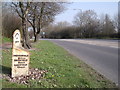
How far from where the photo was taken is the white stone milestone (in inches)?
228

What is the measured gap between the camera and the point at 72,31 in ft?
277

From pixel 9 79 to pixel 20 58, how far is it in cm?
78

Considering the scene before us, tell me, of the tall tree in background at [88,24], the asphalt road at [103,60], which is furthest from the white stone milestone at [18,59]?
the tall tree in background at [88,24]

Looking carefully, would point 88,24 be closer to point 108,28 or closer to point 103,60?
point 108,28

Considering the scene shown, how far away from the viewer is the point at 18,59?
5.83 meters

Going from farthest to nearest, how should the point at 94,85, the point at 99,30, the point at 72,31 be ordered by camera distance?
the point at 72,31 → the point at 99,30 → the point at 94,85

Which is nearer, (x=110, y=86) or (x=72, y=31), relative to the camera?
(x=110, y=86)

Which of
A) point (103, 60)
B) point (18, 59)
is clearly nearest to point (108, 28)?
point (103, 60)

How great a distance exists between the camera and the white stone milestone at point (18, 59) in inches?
228

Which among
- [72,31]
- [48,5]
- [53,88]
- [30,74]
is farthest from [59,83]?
[72,31]

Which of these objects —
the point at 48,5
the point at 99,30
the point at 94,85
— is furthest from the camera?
the point at 99,30

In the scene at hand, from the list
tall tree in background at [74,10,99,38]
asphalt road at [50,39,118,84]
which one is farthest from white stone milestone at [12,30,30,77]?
tall tree in background at [74,10,99,38]

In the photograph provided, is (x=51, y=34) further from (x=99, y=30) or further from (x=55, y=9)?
(x=55, y=9)

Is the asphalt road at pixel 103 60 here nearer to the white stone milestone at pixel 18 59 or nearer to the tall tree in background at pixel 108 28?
the white stone milestone at pixel 18 59
